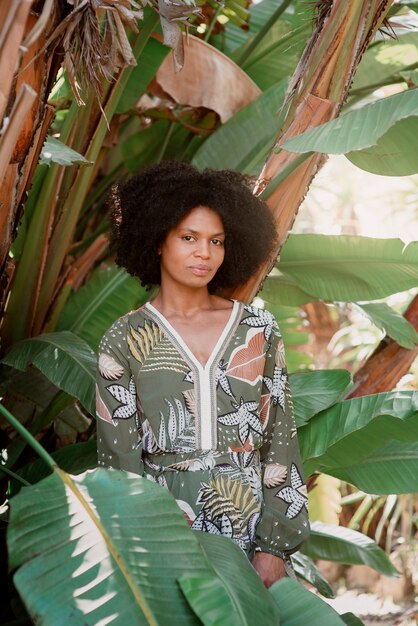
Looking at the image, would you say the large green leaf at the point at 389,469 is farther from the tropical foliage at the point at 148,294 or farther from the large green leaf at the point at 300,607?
the large green leaf at the point at 300,607

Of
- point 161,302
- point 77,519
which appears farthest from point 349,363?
point 77,519

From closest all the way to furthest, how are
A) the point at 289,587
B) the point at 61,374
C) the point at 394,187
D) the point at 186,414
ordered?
the point at 289,587 → the point at 186,414 → the point at 61,374 → the point at 394,187

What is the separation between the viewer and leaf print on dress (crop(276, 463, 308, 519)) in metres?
2.23

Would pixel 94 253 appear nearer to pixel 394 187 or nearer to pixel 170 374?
pixel 170 374

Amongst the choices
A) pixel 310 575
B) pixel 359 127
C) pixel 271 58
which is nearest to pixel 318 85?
pixel 359 127

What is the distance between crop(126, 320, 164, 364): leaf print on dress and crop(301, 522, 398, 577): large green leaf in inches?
69.9

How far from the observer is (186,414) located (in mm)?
2164

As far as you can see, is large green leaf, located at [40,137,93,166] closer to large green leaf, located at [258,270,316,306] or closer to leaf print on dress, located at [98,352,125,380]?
leaf print on dress, located at [98,352,125,380]

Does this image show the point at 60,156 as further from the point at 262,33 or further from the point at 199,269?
the point at 262,33

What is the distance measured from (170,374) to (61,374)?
592 millimetres

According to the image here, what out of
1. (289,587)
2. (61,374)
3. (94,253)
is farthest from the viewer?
(94,253)

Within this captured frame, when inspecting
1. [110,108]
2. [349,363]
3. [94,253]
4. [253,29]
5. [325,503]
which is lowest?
[325,503]

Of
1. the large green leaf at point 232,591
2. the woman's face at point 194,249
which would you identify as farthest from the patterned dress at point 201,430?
the large green leaf at point 232,591

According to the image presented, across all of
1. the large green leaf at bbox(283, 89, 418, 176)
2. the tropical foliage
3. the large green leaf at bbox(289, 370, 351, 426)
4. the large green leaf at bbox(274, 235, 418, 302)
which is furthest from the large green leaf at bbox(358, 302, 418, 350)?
the large green leaf at bbox(283, 89, 418, 176)
